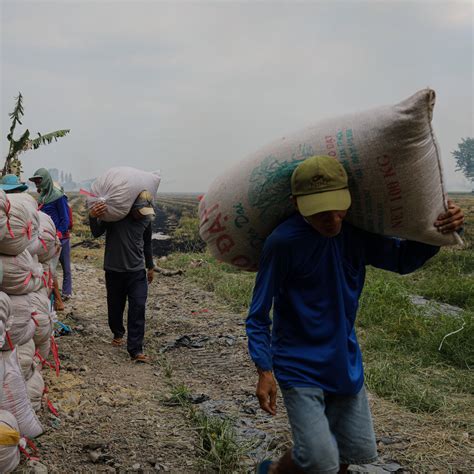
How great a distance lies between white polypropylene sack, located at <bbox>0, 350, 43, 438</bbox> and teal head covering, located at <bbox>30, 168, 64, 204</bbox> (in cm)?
330

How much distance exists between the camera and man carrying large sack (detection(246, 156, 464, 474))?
6.50 feet

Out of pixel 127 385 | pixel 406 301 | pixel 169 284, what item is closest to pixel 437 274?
pixel 406 301

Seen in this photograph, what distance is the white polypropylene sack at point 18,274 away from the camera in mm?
3146

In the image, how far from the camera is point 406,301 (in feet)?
21.6

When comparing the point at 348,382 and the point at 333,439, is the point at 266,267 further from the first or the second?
the point at 333,439

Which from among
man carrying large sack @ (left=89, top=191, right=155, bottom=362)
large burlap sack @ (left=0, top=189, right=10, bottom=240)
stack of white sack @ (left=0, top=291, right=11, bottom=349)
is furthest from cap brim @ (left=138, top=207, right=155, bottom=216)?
stack of white sack @ (left=0, top=291, right=11, bottom=349)

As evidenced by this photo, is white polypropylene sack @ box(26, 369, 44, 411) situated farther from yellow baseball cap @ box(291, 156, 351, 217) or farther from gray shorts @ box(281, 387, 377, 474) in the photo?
yellow baseball cap @ box(291, 156, 351, 217)

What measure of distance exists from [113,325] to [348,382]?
3509mm

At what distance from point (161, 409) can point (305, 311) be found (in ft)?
6.50

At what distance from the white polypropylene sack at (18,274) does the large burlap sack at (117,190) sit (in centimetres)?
130

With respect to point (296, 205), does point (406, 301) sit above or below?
below

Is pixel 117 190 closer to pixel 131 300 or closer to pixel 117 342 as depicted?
pixel 131 300

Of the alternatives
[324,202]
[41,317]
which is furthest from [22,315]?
[324,202]

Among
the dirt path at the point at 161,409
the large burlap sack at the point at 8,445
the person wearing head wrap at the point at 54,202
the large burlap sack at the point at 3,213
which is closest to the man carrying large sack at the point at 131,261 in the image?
the dirt path at the point at 161,409
